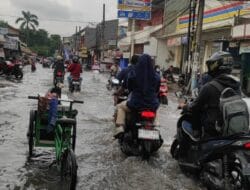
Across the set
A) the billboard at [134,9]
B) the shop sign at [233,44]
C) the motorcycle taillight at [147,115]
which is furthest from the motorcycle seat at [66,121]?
the billboard at [134,9]

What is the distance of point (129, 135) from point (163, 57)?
35.5m

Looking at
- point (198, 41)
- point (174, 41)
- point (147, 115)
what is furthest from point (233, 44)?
point (147, 115)

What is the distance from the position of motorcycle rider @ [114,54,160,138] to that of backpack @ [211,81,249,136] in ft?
6.52

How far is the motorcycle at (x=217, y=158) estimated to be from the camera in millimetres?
5523

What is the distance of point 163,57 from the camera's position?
43188 mm

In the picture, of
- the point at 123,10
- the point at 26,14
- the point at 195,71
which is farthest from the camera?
the point at 26,14

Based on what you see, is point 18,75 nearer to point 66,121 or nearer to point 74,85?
point 74,85

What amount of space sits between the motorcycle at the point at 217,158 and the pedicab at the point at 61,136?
154cm

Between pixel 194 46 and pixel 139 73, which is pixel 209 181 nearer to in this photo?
pixel 139 73

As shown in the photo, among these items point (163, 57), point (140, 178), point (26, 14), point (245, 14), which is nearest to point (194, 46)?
point (245, 14)

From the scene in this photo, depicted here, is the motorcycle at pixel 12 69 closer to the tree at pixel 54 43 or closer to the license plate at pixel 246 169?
the license plate at pixel 246 169

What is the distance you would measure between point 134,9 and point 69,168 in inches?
1197

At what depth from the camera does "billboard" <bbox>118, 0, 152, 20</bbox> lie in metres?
34.9

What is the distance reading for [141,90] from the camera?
311 inches
